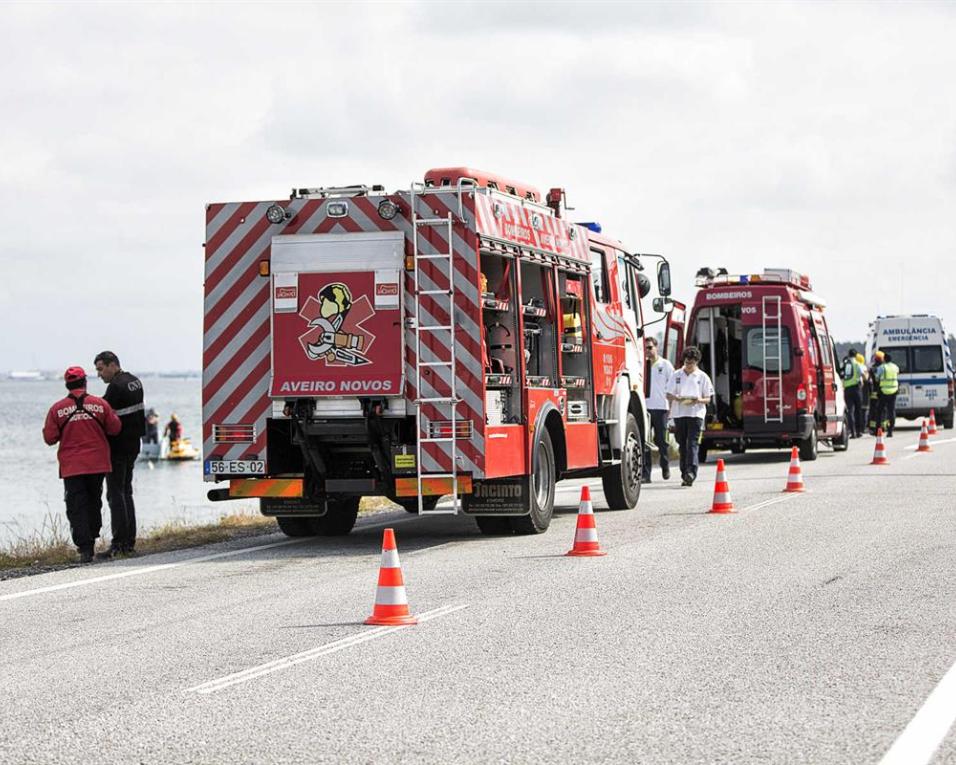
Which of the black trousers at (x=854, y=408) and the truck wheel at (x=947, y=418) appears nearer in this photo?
the black trousers at (x=854, y=408)

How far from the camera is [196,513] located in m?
34.6

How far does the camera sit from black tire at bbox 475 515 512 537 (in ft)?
49.4

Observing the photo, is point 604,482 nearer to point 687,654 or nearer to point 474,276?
point 474,276

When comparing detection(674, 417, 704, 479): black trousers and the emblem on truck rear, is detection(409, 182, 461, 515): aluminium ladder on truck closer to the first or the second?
the emblem on truck rear

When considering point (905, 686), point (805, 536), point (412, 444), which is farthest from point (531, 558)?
point (905, 686)

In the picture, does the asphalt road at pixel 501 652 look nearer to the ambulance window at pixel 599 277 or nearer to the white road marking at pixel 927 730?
the white road marking at pixel 927 730

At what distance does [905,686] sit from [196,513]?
28532mm

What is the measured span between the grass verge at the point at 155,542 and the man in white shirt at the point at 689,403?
192 inches

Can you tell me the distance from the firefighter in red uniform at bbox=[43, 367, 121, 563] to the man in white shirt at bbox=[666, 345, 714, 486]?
31.2 ft

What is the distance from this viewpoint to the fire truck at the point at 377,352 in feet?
45.2

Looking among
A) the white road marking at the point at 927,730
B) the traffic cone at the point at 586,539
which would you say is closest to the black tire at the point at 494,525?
the traffic cone at the point at 586,539

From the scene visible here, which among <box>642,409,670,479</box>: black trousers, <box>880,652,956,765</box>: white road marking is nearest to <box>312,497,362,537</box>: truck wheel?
<box>642,409,670,479</box>: black trousers

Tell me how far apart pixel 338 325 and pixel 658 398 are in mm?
9477

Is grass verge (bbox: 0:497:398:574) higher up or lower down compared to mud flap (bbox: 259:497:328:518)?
lower down
